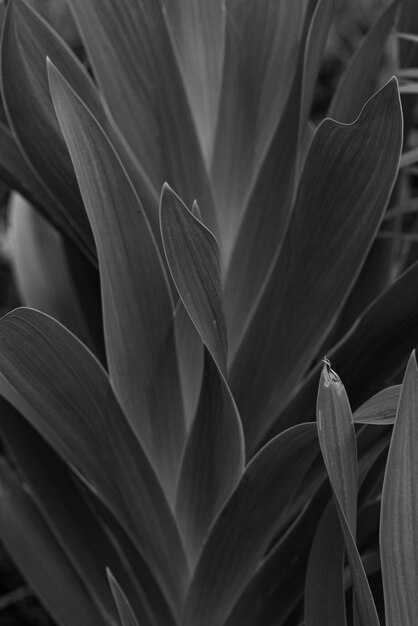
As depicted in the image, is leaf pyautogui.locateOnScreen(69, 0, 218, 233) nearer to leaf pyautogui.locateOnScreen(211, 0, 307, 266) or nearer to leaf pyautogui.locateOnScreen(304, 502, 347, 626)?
leaf pyautogui.locateOnScreen(211, 0, 307, 266)

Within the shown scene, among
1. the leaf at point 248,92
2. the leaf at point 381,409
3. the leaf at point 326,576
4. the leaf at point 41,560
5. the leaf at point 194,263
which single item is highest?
the leaf at point 248,92

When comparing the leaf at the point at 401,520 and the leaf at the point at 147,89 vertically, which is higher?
the leaf at the point at 147,89

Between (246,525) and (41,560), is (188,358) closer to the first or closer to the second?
(246,525)

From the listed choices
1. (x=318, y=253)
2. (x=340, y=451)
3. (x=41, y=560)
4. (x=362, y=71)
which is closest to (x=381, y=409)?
(x=340, y=451)

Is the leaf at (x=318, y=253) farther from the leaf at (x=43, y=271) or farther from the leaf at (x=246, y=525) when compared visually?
the leaf at (x=43, y=271)

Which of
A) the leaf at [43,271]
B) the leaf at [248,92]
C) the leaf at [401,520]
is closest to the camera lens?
the leaf at [401,520]

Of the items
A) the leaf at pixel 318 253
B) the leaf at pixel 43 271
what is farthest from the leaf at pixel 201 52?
the leaf at pixel 43 271

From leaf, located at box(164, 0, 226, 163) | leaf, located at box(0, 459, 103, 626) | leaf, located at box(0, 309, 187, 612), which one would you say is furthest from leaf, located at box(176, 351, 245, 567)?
leaf, located at box(164, 0, 226, 163)
